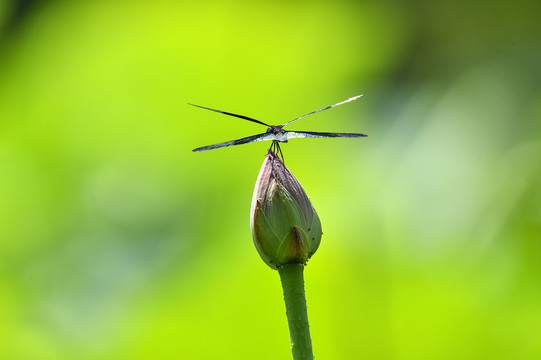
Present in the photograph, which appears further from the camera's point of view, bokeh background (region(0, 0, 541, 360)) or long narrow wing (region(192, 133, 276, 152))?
bokeh background (region(0, 0, 541, 360))

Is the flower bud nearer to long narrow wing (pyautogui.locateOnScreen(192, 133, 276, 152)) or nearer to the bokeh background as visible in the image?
long narrow wing (pyautogui.locateOnScreen(192, 133, 276, 152))

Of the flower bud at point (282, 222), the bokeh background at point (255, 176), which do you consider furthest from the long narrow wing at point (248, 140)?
the bokeh background at point (255, 176)

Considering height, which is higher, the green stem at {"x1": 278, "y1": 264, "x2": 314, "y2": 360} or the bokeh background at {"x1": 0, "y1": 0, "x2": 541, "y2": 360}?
the bokeh background at {"x1": 0, "y1": 0, "x2": 541, "y2": 360}

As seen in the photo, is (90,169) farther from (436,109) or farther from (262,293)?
(436,109)

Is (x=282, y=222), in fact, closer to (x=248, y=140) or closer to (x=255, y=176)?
(x=248, y=140)

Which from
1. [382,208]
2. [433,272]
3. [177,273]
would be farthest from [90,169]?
[433,272]

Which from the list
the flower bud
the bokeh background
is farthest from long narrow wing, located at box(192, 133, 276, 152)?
the bokeh background
